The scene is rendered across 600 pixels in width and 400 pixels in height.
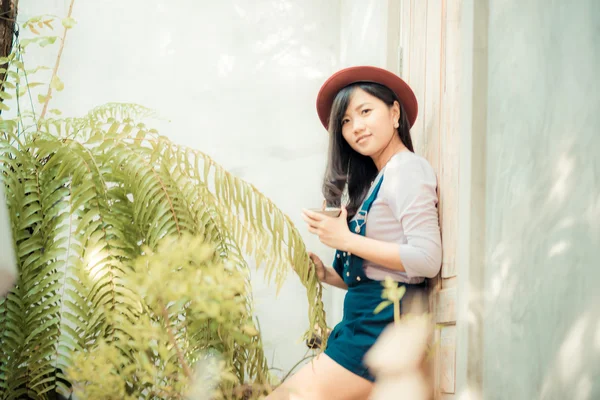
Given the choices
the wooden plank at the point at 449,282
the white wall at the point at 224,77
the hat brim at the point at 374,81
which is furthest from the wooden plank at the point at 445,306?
the white wall at the point at 224,77

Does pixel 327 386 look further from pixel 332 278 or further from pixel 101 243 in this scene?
pixel 101 243

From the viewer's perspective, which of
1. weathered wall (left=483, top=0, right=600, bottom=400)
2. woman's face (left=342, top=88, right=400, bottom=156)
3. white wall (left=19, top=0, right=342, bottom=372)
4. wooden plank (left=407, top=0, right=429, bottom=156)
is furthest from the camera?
white wall (left=19, top=0, right=342, bottom=372)

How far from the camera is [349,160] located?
2096 mm

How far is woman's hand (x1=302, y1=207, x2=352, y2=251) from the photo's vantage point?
1784 millimetres

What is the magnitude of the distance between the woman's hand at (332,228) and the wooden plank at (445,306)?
1.01ft

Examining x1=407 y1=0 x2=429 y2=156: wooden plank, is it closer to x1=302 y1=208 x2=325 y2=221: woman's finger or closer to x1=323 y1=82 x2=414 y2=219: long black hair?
x1=323 y1=82 x2=414 y2=219: long black hair

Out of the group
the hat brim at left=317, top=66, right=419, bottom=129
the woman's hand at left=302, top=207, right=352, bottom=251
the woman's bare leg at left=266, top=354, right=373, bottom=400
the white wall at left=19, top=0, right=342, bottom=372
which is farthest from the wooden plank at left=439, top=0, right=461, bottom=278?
the white wall at left=19, top=0, right=342, bottom=372

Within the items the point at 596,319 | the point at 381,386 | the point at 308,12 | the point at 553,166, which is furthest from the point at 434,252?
the point at 308,12

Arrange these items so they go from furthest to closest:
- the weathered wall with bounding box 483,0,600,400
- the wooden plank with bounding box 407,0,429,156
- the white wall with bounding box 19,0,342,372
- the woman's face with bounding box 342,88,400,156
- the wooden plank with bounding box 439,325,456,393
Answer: the white wall with bounding box 19,0,342,372 < the wooden plank with bounding box 407,0,429,156 < the woman's face with bounding box 342,88,400,156 < the wooden plank with bounding box 439,325,456,393 < the weathered wall with bounding box 483,0,600,400

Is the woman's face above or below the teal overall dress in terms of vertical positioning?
above

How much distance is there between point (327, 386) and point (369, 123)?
2.63ft

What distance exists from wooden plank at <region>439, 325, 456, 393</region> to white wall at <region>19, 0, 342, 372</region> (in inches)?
70.0

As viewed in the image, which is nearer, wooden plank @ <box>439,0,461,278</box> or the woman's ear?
wooden plank @ <box>439,0,461,278</box>

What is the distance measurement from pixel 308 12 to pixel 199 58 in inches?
28.5
